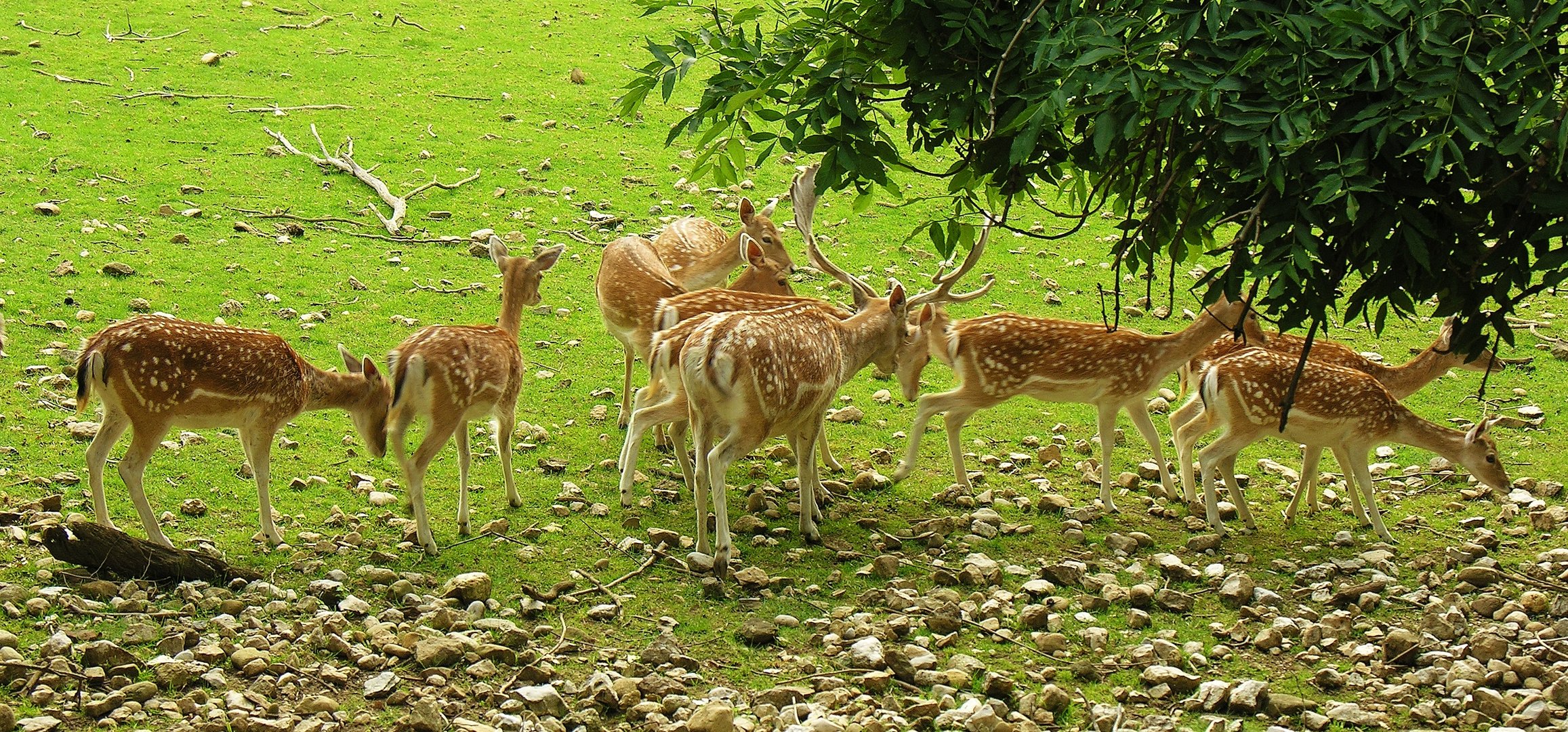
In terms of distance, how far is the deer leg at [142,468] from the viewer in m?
6.73

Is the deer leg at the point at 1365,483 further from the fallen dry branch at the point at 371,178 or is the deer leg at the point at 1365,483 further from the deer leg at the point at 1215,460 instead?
the fallen dry branch at the point at 371,178

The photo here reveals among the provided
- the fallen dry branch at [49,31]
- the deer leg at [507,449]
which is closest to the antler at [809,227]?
the deer leg at [507,449]

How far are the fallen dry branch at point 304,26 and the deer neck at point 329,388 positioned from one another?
1114cm

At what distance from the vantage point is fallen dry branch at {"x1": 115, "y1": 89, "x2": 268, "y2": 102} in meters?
14.7

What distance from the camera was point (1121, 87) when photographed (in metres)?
4.72

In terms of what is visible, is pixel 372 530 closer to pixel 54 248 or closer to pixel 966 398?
pixel 966 398

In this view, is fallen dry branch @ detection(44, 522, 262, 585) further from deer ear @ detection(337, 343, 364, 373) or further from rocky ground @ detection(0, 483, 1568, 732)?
deer ear @ detection(337, 343, 364, 373)

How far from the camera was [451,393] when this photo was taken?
720 centimetres

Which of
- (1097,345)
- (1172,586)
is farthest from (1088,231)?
(1172,586)

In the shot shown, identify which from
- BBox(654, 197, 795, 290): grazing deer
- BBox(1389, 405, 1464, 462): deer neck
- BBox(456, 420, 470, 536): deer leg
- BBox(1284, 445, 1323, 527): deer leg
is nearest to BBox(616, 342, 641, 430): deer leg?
BBox(654, 197, 795, 290): grazing deer

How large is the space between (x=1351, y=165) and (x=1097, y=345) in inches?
148

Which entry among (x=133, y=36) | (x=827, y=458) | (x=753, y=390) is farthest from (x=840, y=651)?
(x=133, y=36)

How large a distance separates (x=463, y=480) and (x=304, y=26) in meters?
12.0

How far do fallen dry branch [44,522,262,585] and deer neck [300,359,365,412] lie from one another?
121cm
